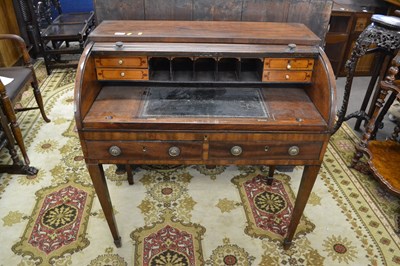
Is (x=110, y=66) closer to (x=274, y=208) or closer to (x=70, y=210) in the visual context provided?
(x=70, y=210)

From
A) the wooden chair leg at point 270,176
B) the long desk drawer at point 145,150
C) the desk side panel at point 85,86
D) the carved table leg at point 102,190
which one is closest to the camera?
the desk side panel at point 85,86

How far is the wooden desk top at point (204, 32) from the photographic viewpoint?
5.52 ft

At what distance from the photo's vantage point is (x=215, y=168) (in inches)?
107

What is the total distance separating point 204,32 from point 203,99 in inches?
14.2

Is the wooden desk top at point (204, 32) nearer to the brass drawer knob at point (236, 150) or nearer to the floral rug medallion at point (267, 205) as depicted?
the brass drawer knob at point (236, 150)

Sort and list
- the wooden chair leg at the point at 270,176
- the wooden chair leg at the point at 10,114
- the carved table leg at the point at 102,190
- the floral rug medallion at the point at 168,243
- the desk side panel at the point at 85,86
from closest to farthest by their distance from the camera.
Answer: the desk side panel at the point at 85,86 → the carved table leg at the point at 102,190 → the floral rug medallion at the point at 168,243 → the wooden chair leg at the point at 10,114 → the wooden chair leg at the point at 270,176

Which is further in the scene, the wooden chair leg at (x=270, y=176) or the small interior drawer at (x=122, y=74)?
the wooden chair leg at (x=270, y=176)


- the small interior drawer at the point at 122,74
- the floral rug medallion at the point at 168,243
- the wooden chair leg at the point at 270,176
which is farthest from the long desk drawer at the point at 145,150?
the wooden chair leg at the point at 270,176

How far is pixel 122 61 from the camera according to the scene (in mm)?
1679

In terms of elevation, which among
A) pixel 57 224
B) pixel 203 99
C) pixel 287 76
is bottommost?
pixel 57 224

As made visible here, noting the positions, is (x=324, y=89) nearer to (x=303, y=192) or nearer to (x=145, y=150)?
(x=303, y=192)

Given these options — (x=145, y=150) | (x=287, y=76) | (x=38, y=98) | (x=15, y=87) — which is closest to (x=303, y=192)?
(x=287, y=76)

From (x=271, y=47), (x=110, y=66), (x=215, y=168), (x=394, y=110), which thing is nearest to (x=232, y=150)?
(x=271, y=47)

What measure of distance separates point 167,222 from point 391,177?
162 centimetres
